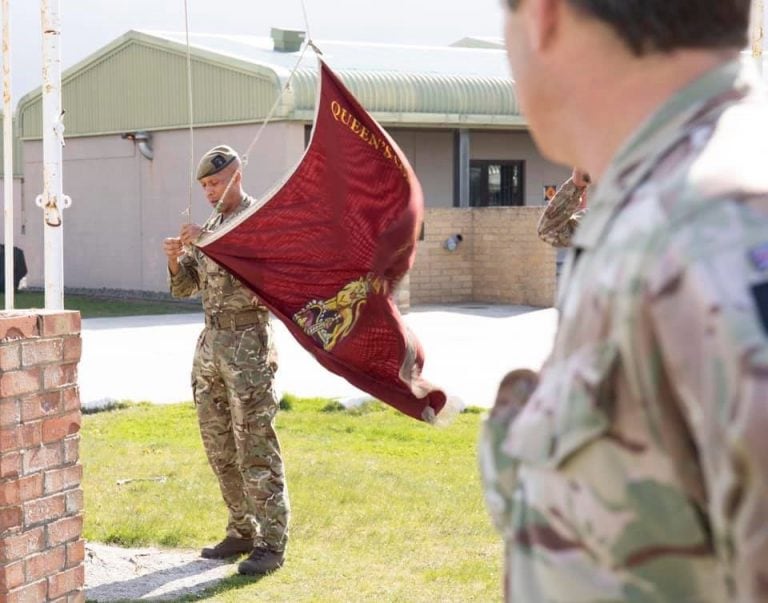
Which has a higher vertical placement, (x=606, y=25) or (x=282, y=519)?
(x=606, y=25)

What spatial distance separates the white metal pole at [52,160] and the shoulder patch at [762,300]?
179 inches

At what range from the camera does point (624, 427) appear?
125 centimetres

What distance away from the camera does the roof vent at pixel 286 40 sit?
24438 millimetres

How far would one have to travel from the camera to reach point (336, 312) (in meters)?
6.16

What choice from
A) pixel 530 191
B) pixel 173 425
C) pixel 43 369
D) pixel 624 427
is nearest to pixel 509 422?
pixel 624 427

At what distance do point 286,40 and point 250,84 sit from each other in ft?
9.31

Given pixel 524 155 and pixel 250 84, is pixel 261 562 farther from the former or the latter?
pixel 524 155

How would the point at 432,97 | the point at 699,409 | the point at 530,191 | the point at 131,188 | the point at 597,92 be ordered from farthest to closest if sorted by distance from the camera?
the point at 530,191, the point at 131,188, the point at 432,97, the point at 597,92, the point at 699,409

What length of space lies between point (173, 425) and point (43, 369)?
19.2ft

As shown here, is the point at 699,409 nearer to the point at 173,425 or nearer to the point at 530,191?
the point at 173,425

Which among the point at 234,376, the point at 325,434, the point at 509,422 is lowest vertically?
the point at 325,434

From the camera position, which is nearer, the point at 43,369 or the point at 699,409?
the point at 699,409

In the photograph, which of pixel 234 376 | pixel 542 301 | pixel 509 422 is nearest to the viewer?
pixel 509 422

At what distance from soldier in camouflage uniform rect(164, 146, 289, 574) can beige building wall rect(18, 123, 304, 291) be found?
14.9 m
